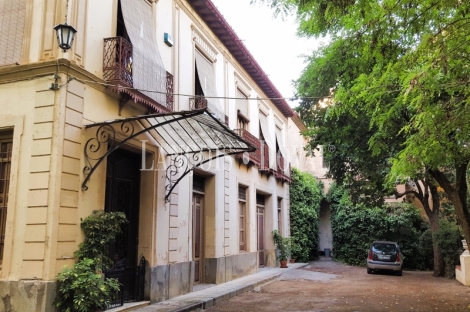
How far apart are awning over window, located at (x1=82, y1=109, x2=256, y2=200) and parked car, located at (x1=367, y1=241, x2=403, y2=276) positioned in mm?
10068

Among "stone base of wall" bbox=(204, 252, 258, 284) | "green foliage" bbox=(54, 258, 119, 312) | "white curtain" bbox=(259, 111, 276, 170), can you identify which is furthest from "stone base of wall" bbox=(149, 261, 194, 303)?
"white curtain" bbox=(259, 111, 276, 170)

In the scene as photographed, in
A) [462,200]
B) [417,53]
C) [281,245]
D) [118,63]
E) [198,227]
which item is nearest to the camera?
[417,53]

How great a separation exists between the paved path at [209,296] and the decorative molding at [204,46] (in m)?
6.94

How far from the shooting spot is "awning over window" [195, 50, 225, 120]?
11883 millimetres

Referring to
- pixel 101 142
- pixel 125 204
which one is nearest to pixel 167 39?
pixel 101 142

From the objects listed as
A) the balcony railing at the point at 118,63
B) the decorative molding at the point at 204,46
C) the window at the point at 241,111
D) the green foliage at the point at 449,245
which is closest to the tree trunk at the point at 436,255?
the green foliage at the point at 449,245

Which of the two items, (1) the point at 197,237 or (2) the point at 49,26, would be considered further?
(1) the point at 197,237

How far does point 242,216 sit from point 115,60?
947 cm

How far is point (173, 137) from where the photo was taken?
31.6 ft

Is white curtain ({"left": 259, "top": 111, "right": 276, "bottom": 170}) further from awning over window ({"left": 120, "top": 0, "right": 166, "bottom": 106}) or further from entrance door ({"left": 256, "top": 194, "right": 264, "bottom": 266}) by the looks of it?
awning over window ({"left": 120, "top": 0, "right": 166, "bottom": 106})

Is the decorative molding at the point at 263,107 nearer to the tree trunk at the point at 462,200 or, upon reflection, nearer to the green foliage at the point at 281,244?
the green foliage at the point at 281,244

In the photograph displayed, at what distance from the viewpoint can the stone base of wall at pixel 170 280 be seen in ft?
28.7

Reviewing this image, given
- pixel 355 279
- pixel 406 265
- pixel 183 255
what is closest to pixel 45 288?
pixel 183 255

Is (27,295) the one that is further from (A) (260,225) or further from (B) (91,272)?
(A) (260,225)
